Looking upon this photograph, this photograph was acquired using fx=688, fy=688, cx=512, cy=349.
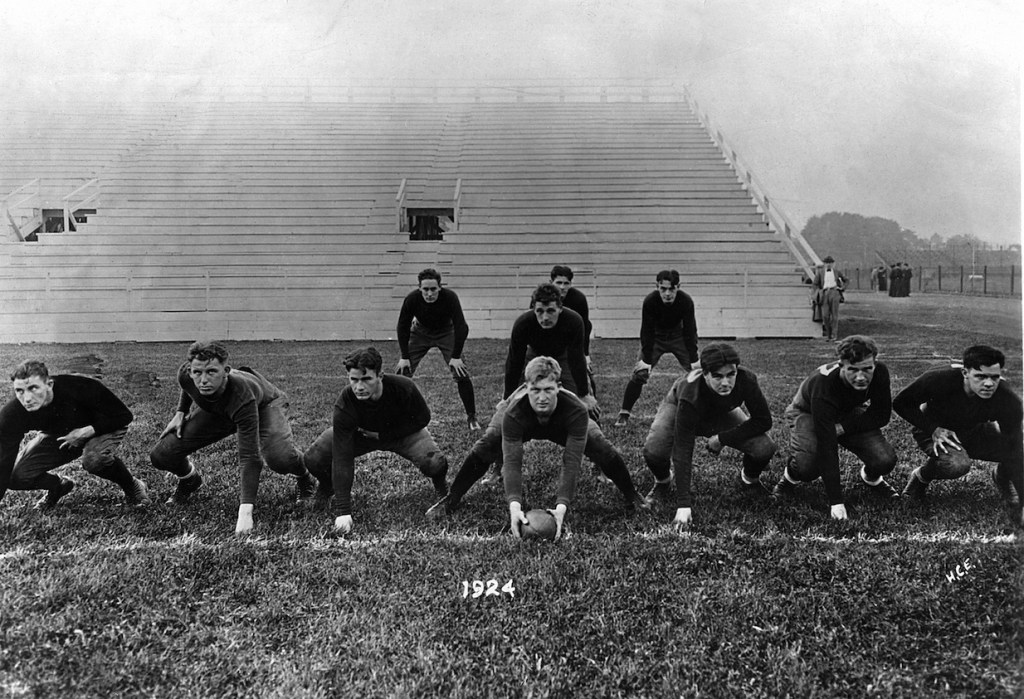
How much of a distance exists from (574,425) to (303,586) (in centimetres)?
141

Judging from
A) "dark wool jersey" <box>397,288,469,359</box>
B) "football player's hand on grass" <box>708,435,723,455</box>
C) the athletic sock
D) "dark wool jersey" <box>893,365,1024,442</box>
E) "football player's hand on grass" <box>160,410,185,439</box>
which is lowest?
the athletic sock

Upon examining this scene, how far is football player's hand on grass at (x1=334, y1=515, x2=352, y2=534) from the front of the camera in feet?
10.1

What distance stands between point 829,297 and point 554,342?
7399 millimetres

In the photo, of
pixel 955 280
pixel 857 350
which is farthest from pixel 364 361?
pixel 955 280

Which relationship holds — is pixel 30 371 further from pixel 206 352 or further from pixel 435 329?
pixel 435 329

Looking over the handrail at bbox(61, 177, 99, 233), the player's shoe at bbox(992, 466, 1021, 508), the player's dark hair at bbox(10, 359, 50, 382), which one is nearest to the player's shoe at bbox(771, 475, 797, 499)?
the player's shoe at bbox(992, 466, 1021, 508)

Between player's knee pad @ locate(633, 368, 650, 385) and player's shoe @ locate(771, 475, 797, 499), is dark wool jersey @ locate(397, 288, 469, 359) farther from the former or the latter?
player's shoe @ locate(771, 475, 797, 499)

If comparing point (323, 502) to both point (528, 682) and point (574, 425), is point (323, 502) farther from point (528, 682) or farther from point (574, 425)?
point (528, 682)

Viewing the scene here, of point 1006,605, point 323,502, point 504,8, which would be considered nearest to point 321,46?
point 504,8

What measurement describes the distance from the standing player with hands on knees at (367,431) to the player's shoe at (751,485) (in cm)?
163

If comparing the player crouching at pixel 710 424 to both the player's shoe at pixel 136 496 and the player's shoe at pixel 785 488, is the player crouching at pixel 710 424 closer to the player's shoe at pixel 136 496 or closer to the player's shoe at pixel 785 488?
the player's shoe at pixel 785 488

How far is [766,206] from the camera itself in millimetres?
12859

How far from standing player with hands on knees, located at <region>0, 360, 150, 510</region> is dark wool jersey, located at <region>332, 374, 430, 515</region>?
1.08 m

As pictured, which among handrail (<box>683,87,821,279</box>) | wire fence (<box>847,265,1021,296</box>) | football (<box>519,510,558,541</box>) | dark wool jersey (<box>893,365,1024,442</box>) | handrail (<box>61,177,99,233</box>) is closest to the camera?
football (<box>519,510,558,541</box>)
